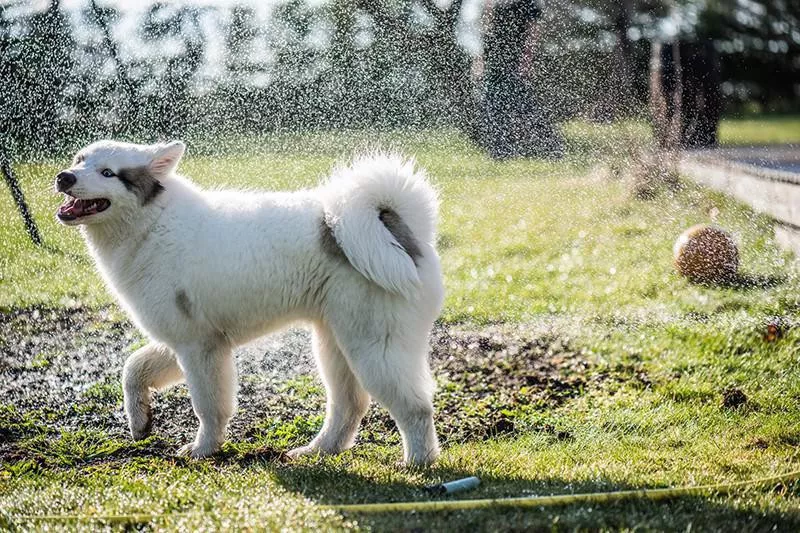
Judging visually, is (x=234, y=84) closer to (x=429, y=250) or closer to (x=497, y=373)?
(x=497, y=373)

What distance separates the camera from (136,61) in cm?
915

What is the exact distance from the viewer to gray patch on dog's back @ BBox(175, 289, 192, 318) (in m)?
4.16

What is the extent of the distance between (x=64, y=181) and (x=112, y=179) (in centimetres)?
22

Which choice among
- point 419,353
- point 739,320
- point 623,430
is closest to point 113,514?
point 419,353

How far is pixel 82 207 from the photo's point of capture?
4156 millimetres

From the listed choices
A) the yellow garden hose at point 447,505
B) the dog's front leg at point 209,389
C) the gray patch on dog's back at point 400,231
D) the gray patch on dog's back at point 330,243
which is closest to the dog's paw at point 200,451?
the dog's front leg at point 209,389

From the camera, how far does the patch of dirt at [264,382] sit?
4.91 m

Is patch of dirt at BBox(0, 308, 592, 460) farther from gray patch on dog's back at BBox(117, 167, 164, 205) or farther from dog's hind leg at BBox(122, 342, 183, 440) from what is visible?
gray patch on dog's back at BBox(117, 167, 164, 205)

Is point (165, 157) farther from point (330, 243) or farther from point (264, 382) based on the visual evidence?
point (264, 382)

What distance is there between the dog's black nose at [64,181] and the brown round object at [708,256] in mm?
5029

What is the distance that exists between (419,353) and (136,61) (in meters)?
6.12

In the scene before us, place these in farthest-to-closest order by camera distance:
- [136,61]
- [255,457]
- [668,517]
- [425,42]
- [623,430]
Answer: [425,42] → [136,61] → [623,430] → [255,457] → [668,517]

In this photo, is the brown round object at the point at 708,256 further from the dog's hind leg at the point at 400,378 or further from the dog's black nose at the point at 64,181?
the dog's black nose at the point at 64,181

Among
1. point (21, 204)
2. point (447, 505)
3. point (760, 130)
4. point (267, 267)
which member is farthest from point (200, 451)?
point (760, 130)
